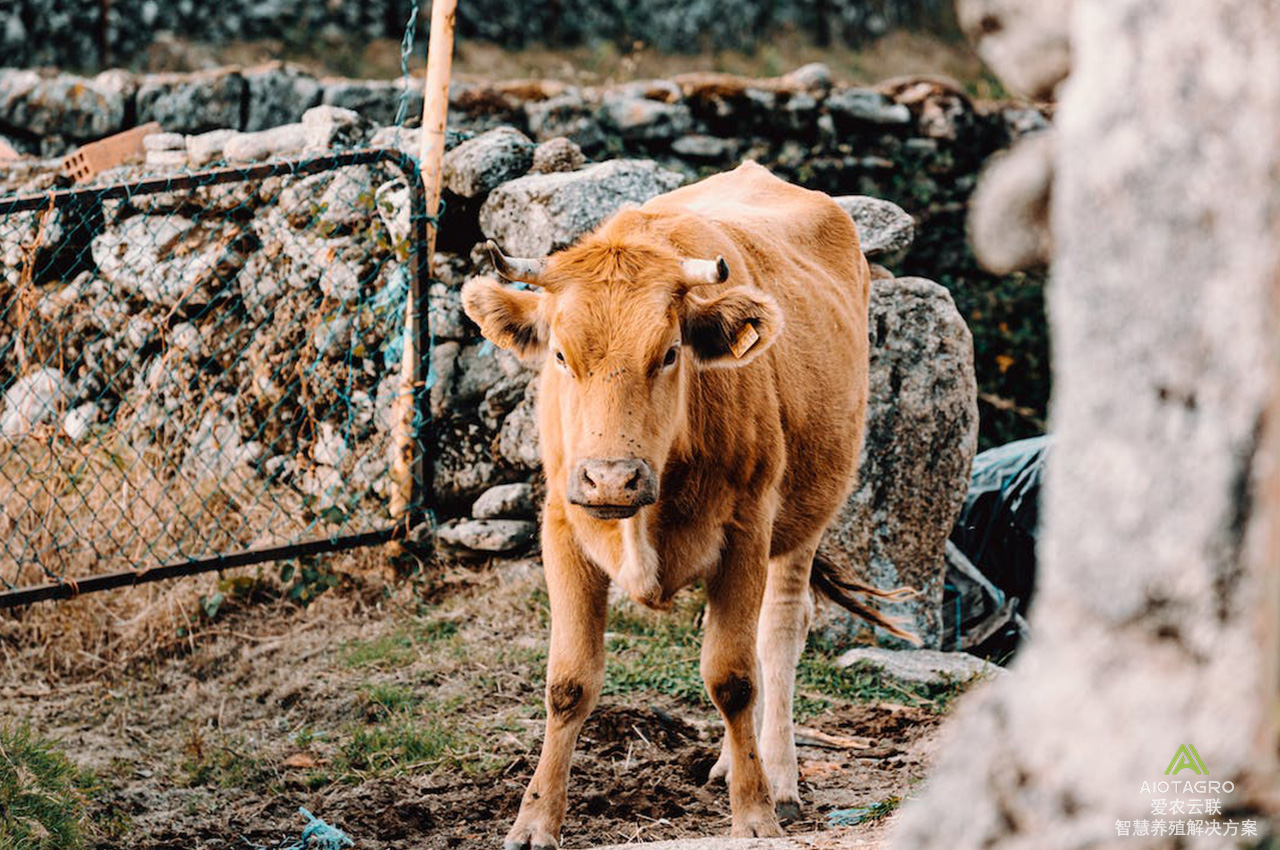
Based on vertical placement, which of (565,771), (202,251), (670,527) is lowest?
(565,771)

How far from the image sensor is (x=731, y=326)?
13.7 feet

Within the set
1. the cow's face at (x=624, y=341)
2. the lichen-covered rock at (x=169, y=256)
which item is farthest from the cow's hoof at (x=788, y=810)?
the lichen-covered rock at (x=169, y=256)

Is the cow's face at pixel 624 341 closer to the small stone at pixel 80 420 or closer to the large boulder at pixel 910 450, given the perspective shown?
the large boulder at pixel 910 450

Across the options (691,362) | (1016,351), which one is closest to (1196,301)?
(691,362)

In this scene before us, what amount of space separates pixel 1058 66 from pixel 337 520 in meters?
5.09

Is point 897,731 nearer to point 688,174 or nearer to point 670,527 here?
point 670,527

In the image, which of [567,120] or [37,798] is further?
[567,120]

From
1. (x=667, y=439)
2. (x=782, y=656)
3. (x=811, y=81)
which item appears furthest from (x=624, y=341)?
(x=811, y=81)

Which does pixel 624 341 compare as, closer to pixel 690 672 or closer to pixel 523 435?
pixel 690 672

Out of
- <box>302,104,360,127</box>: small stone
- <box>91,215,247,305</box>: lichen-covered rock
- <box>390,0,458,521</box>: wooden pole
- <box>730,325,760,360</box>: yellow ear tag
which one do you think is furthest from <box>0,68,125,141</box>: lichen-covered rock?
<box>730,325,760,360</box>: yellow ear tag

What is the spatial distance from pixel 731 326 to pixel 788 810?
185 centimetres

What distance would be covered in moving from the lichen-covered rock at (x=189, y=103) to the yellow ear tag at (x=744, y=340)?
21.9 ft

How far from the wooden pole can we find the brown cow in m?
2.25

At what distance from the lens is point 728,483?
4.33 metres
